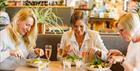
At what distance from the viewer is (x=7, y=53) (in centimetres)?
265

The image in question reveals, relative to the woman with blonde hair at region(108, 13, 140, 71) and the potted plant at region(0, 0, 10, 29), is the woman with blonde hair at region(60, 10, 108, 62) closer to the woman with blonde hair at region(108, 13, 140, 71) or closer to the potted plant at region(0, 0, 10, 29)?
the woman with blonde hair at region(108, 13, 140, 71)

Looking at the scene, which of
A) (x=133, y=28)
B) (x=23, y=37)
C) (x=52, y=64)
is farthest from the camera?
(x=23, y=37)

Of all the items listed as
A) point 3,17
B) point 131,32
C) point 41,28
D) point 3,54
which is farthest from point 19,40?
point 3,17

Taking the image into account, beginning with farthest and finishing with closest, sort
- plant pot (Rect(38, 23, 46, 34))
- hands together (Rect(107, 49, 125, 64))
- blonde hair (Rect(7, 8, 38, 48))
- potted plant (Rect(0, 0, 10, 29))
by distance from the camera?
potted plant (Rect(0, 0, 10, 29)) → plant pot (Rect(38, 23, 46, 34)) → blonde hair (Rect(7, 8, 38, 48)) → hands together (Rect(107, 49, 125, 64))

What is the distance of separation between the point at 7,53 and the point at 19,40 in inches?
13.7

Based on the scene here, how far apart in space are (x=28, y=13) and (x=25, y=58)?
1.50ft

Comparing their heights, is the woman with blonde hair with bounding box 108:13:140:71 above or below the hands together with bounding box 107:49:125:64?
above

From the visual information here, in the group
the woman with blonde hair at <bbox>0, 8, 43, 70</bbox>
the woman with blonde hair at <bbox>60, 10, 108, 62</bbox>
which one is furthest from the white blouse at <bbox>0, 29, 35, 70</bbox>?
the woman with blonde hair at <bbox>60, 10, 108, 62</bbox>

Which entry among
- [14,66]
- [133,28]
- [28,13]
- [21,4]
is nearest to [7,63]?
[14,66]

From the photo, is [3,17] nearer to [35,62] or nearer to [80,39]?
[80,39]

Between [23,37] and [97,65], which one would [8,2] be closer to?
[23,37]

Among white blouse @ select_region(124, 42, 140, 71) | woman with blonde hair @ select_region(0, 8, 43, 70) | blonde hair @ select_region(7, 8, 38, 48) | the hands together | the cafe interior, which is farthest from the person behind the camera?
the cafe interior

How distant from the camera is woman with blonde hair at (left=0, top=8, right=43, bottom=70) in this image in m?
2.75

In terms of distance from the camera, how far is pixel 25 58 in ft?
9.82
